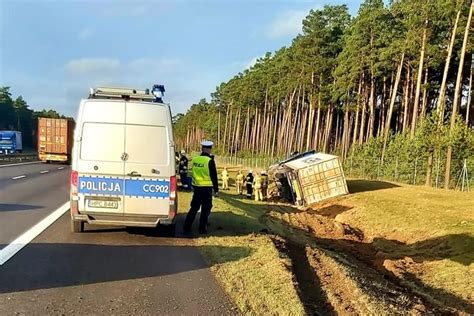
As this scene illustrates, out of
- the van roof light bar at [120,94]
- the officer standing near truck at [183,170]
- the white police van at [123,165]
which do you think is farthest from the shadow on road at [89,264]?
the officer standing near truck at [183,170]

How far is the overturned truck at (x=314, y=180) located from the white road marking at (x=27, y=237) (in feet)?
55.6

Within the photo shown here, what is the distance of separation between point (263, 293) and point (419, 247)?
1110cm

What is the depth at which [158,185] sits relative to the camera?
31.9 ft

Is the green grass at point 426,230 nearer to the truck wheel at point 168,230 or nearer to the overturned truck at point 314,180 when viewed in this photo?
the overturned truck at point 314,180

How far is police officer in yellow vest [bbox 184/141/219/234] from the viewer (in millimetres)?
11164

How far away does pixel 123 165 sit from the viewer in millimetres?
9680

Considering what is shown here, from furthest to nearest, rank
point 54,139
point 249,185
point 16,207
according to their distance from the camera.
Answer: point 54,139 < point 249,185 < point 16,207

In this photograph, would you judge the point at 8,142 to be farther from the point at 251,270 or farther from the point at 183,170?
the point at 251,270

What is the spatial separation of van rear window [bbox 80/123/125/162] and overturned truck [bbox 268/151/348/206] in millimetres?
19758

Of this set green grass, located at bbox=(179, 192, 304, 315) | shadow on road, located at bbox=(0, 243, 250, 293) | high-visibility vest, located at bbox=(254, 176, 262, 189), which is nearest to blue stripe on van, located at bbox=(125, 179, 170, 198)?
shadow on road, located at bbox=(0, 243, 250, 293)

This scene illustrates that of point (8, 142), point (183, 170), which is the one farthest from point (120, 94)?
point (8, 142)

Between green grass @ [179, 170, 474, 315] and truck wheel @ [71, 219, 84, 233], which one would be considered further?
truck wheel @ [71, 219, 84, 233]

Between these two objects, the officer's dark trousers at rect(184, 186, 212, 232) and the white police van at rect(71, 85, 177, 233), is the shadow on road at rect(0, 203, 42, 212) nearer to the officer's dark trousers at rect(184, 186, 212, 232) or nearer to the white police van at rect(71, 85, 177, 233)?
the white police van at rect(71, 85, 177, 233)

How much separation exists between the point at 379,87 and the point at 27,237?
5924 centimetres
